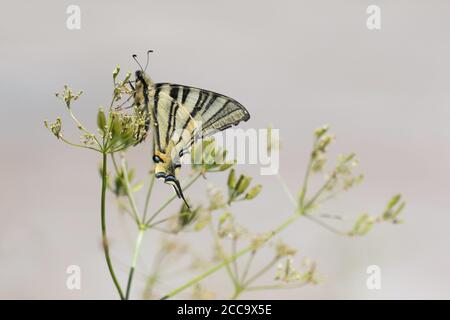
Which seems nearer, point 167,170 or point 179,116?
point 167,170

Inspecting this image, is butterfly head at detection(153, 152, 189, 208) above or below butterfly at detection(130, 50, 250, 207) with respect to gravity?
below

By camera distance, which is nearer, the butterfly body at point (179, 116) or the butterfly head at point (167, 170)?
the butterfly head at point (167, 170)

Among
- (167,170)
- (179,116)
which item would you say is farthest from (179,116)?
(167,170)

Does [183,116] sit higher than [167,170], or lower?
higher

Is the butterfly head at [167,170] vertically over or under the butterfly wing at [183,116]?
under

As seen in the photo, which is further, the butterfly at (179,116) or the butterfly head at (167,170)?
the butterfly at (179,116)

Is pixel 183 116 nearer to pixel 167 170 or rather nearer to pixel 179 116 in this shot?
pixel 179 116
